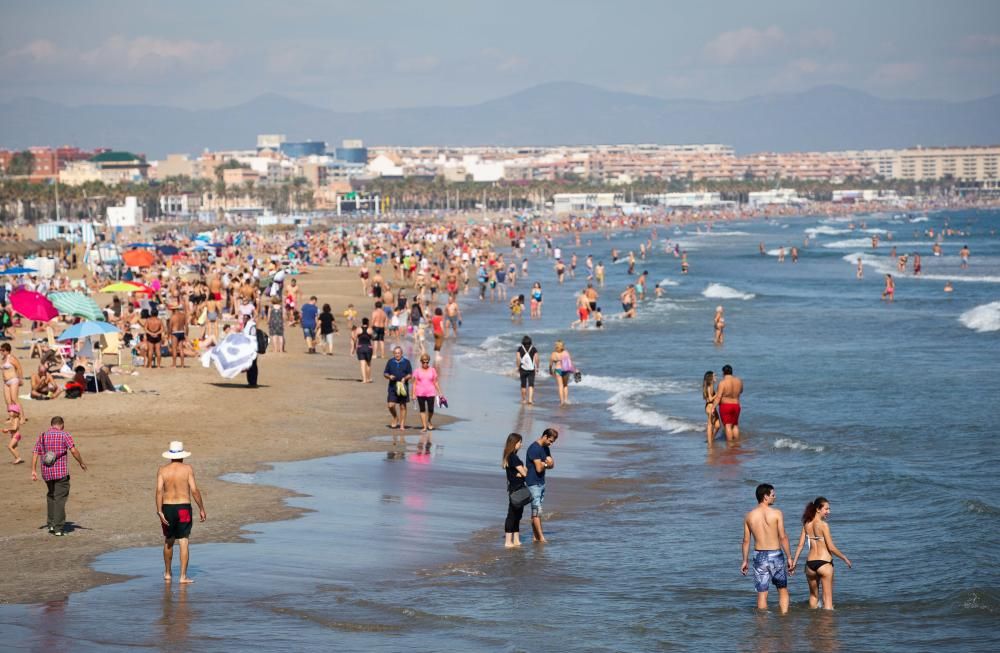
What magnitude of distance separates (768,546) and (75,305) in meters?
17.0

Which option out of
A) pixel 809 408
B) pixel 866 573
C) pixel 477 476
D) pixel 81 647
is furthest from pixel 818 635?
pixel 809 408

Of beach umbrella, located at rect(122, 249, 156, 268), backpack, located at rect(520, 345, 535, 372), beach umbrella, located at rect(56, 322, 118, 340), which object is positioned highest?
beach umbrella, located at rect(122, 249, 156, 268)

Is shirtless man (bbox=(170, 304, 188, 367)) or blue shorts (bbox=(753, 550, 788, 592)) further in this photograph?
shirtless man (bbox=(170, 304, 188, 367))

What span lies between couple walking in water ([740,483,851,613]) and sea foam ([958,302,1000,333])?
29.6 metres

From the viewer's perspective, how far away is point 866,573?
492 inches

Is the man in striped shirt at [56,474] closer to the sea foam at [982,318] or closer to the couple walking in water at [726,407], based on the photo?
the couple walking in water at [726,407]

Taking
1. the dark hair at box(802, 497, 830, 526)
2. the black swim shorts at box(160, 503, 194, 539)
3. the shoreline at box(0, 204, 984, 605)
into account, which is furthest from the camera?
the shoreline at box(0, 204, 984, 605)

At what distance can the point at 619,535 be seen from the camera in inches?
556

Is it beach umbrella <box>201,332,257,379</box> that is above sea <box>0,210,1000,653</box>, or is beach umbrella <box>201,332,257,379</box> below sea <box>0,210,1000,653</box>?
above

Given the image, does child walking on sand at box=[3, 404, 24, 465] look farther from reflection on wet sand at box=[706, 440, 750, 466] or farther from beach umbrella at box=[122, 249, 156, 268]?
beach umbrella at box=[122, 249, 156, 268]

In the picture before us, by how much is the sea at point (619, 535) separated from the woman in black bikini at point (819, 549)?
0.26 meters

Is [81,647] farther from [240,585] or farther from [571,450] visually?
[571,450]

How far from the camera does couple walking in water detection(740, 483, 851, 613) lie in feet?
35.5

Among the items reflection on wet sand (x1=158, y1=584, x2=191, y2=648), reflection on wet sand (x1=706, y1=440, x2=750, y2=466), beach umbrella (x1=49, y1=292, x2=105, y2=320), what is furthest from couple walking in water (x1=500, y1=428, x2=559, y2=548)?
beach umbrella (x1=49, y1=292, x2=105, y2=320)
